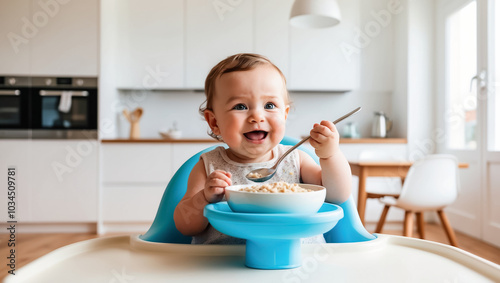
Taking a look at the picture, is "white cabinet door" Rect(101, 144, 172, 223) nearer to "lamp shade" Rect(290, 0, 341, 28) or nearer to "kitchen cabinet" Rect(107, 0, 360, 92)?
"kitchen cabinet" Rect(107, 0, 360, 92)

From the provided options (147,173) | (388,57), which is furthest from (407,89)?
(147,173)

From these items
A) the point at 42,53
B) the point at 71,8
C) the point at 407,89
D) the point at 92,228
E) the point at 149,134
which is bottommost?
the point at 92,228

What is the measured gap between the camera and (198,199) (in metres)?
0.76

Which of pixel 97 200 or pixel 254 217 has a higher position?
pixel 254 217

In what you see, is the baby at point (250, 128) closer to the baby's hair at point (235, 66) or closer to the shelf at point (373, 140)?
the baby's hair at point (235, 66)

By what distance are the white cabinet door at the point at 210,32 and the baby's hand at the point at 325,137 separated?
3.42 metres

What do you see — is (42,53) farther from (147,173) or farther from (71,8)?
(147,173)

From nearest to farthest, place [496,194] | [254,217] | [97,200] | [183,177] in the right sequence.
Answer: [254,217], [183,177], [496,194], [97,200]

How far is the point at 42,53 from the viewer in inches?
146

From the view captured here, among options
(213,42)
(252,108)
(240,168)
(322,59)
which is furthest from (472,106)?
(252,108)

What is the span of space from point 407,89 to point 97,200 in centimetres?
296

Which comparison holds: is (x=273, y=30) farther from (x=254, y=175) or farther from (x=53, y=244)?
(x=254, y=175)

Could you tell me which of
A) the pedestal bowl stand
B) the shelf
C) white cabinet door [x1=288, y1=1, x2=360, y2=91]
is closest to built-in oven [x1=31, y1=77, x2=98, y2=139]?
white cabinet door [x1=288, y1=1, x2=360, y2=91]

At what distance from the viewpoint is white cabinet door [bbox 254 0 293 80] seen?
4062mm
